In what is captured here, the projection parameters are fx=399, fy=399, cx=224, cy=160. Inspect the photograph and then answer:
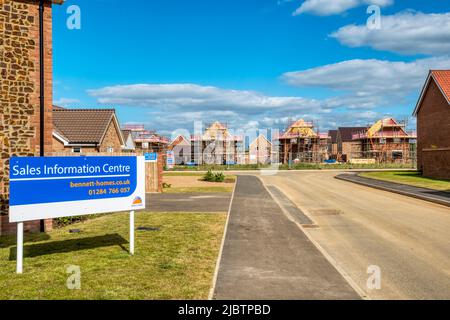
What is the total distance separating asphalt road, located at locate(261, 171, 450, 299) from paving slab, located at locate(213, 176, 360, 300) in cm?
50

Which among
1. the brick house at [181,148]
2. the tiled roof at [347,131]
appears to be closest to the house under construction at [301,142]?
the brick house at [181,148]

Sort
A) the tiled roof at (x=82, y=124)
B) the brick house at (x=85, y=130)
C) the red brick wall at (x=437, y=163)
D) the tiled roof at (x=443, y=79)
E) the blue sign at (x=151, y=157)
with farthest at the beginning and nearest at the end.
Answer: the tiled roof at (x=443, y=79) → the tiled roof at (x=82, y=124) → the brick house at (x=85, y=130) → the red brick wall at (x=437, y=163) → the blue sign at (x=151, y=157)

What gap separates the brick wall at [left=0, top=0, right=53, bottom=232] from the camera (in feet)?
36.3

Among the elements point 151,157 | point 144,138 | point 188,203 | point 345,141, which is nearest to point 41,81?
point 188,203

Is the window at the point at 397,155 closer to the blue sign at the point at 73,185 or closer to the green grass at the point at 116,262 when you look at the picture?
the green grass at the point at 116,262

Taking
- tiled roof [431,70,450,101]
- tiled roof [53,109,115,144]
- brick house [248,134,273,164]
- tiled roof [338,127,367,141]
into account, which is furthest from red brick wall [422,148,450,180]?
tiled roof [338,127,367,141]

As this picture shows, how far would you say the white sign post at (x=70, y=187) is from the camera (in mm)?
7582

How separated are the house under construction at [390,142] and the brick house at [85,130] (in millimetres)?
55524

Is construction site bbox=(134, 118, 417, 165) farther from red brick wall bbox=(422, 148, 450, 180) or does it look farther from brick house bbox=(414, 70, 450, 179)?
red brick wall bbox=(422, 148, 450, 180)

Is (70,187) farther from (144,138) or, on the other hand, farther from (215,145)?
(215,145)

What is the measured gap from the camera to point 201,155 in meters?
76.6

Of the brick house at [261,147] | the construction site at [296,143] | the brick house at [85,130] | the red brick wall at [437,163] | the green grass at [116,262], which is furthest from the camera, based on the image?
the brick house at [261,147]
